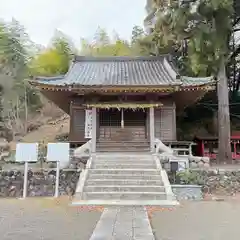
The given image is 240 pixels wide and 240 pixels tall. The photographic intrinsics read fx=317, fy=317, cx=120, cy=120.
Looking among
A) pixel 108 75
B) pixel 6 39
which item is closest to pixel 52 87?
pixel 108 75

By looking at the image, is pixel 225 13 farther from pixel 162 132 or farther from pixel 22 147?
pixel 22 147

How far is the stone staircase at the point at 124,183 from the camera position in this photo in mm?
8016

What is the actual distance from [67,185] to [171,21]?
29.4 feet

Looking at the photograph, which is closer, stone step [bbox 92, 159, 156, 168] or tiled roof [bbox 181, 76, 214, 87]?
stone step [bbox 92, 159, 156, 168]

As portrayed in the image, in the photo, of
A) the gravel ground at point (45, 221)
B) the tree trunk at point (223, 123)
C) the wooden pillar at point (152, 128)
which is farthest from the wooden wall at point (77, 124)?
the tree trunk at point (223, 123)

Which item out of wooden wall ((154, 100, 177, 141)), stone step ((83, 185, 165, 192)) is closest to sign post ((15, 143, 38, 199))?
stone step ((83, 185, 165, 192))

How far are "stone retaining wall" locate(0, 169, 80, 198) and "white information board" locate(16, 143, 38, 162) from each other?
924mm

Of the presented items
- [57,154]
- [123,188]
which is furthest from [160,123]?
[57,154]

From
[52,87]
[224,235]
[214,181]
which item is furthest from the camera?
[52,87]

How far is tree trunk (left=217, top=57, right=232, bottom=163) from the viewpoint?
566 inches

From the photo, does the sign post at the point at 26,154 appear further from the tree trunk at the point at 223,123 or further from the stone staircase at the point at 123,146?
the tree trunk at the point at 223,123

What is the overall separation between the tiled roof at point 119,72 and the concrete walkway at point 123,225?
6717 millimetres

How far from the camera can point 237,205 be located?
7688 millimetres

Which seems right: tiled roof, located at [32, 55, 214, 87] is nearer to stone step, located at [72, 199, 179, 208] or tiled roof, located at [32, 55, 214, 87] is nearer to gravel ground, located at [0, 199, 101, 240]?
stone step, located at [72, 199, 179, 208]
